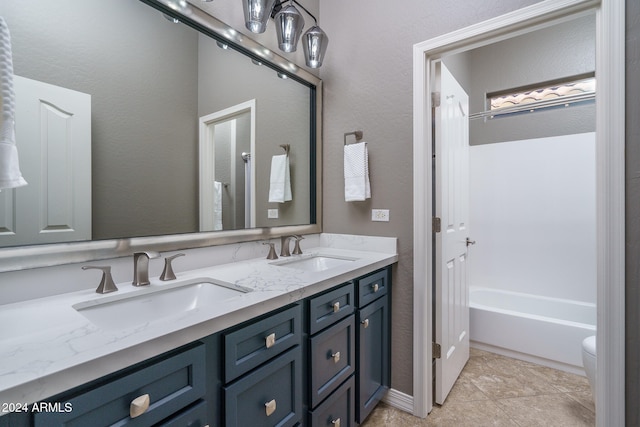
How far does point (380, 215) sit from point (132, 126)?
136 cm

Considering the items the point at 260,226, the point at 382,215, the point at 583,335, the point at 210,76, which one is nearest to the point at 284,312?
the point at 260,226

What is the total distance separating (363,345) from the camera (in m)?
1.55

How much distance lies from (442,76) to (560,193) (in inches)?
71.0

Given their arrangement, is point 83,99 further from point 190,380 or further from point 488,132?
point 488,132

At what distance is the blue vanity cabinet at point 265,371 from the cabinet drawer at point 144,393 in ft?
0.33

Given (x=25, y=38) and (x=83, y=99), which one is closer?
(x=25, y=38)

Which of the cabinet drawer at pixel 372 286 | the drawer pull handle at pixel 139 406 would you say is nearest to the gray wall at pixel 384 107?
the cabinet drawer at pixel 372 286

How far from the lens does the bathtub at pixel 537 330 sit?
215cm

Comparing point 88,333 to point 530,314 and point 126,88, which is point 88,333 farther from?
point 530,314

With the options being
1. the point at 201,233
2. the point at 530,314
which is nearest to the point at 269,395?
the point at 201,233

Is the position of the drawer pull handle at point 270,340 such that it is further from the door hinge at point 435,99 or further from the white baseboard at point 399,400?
the door hinge at point 435,99

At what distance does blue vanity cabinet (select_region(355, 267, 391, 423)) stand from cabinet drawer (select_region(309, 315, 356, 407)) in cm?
9

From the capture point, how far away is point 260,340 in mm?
969

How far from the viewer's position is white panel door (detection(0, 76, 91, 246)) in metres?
0.95
